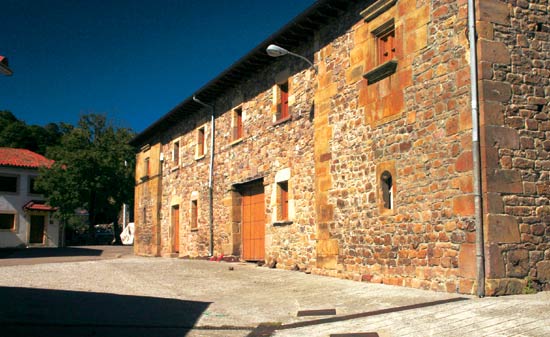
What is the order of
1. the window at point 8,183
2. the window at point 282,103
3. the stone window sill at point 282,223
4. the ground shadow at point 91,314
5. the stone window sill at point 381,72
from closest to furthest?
the ground shadow at point 91,314, the stone window sill at point 381,72, the stone window sill at point 282,223, the window at point 282,103, the window at point 8,183

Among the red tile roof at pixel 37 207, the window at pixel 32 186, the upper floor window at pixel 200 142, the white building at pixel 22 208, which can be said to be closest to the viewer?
the upper floor window at pixel 200 142

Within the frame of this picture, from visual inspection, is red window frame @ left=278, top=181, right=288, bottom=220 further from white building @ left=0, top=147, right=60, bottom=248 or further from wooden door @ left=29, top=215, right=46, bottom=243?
wooden door @ left=29, top=215, right=46, bottom=243

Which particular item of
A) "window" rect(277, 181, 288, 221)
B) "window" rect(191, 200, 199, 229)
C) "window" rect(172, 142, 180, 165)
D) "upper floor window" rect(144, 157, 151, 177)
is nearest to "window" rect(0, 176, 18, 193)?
"upper floor window" rect(144, 157, 151, 177)

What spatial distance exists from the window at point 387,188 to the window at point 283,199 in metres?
4.29

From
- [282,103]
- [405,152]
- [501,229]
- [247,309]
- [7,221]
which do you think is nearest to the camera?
[501,229]

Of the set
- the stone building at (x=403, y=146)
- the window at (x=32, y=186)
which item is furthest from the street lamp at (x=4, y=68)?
the window at (x=32, y=186)

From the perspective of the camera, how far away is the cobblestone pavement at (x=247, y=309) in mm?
6086

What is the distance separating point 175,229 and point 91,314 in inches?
576

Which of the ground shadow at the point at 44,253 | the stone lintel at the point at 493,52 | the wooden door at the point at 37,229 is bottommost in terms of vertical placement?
the ground shadow at the point at 44,253

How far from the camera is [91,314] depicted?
7289mm

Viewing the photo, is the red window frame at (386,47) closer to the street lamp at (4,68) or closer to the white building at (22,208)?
the street lamp at (4,68)

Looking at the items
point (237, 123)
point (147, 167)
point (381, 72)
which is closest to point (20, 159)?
point (147, 167)

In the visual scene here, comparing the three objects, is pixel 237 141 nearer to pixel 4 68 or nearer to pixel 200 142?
pixel 200 142

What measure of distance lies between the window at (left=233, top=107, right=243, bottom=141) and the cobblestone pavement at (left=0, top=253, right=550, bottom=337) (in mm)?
6483
